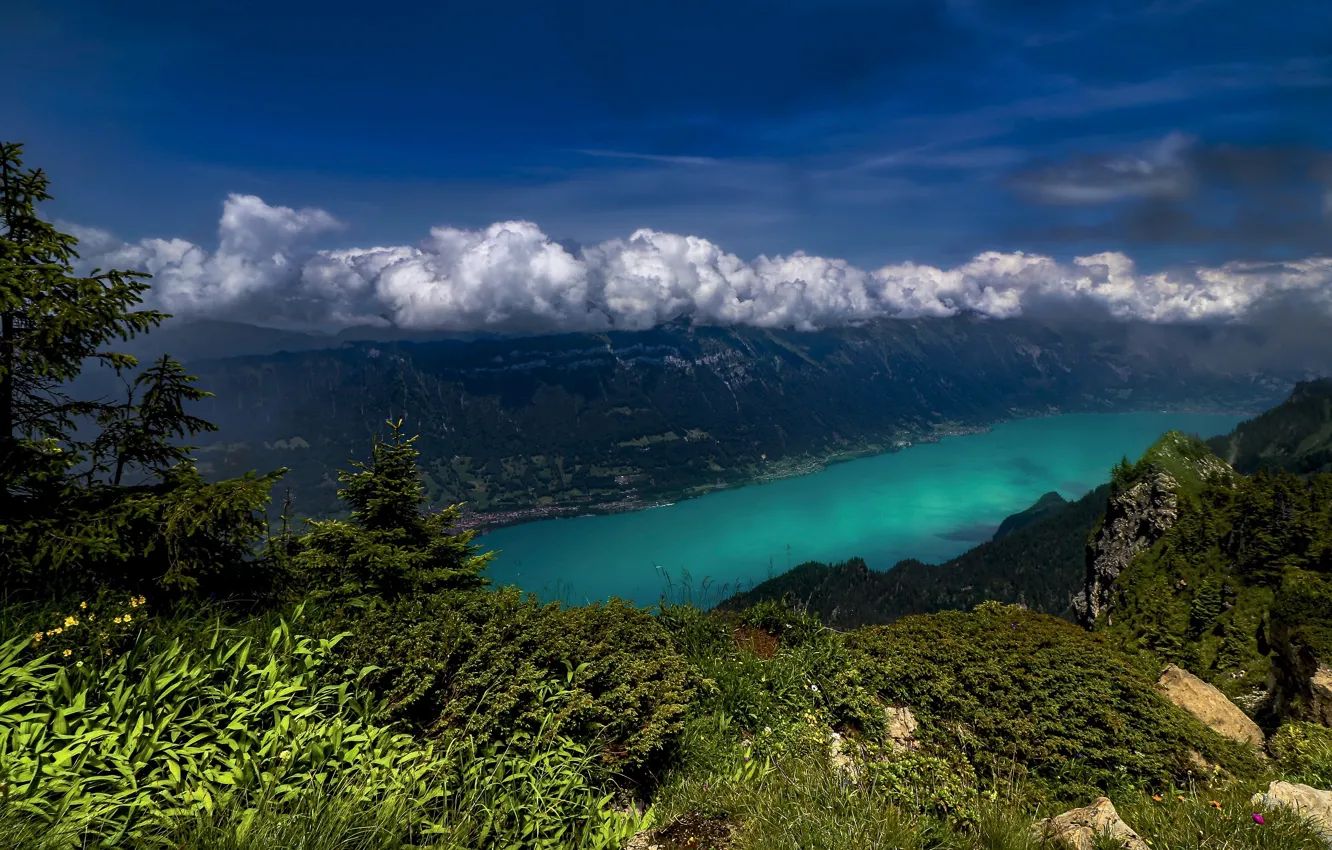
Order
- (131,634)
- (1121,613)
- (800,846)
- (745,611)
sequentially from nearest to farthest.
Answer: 1. (800,846)
2. (131,634)
3. (745,611)
4. (1121,613)

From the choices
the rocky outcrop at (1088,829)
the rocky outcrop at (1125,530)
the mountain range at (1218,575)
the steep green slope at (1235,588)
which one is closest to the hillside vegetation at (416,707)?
the rocky outcrop at (1088,829)

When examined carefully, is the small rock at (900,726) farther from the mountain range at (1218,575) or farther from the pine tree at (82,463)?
the pine tree at (82,463)

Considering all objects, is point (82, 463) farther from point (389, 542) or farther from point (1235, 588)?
point (1235, 588)

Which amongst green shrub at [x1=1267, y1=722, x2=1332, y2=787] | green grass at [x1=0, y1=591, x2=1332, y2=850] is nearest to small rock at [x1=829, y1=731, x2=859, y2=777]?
green grass at [x1=0, y1=591, x2=1332, y2=850]

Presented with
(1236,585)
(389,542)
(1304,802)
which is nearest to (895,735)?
(1304,802)

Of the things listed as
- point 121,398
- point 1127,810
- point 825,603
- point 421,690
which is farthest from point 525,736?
point 825,603

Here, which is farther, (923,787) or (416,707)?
(416,707)

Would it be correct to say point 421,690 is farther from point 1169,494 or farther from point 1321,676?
point 1169,494
